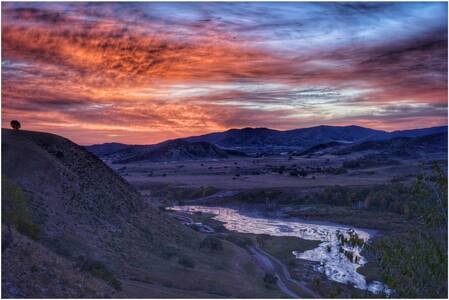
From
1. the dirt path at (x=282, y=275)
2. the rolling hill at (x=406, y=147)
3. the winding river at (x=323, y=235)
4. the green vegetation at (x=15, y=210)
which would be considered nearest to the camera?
the green vegetation at (x=15, y=210)

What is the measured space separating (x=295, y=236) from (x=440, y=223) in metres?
29.2

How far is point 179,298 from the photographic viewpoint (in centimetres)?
2253

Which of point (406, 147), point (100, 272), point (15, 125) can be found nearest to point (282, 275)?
point (100, 272)

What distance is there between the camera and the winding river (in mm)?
30028

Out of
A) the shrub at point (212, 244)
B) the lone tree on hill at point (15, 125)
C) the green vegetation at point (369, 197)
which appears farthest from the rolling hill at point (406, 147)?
the lone tree on hill at point (15, 125)

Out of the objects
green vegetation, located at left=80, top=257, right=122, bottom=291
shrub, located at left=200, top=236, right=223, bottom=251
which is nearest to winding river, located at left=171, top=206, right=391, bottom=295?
shrub, located at left=200, top=236, right=223, bottom=251

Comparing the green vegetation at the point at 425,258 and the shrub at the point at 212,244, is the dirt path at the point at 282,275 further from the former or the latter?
the green vegetation at the point at 425,258

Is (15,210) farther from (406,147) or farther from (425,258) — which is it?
(406,147)

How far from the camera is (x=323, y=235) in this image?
152 feet

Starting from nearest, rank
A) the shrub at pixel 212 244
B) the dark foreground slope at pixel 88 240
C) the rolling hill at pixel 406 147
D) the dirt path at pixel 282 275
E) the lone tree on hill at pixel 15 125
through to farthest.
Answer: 1. the dark foreground slope at pixel 88 240
2. the dirt path at pixel 282 275
3. the shrub at pixel 212 244
4. the lone tree on hill at pixel 15 125
5. the rolling hill at pixel 406 147

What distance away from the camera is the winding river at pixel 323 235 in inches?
1182

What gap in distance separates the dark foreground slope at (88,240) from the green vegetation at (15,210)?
0.05 meters

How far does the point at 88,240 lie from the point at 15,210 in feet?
19.3

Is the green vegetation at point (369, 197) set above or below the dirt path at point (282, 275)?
above
